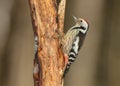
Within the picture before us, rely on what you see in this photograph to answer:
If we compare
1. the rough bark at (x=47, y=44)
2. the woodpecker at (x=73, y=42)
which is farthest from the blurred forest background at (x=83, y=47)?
the rough bark at (x=47, y=44)

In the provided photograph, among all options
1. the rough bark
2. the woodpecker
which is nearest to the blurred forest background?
the woodpecker

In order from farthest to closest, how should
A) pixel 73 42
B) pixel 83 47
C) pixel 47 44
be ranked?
pixel 83 47, pixel 73 42, pixel 47 44

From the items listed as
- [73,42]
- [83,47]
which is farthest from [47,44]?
[83,47]

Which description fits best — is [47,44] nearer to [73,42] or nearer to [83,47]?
[73,42]
